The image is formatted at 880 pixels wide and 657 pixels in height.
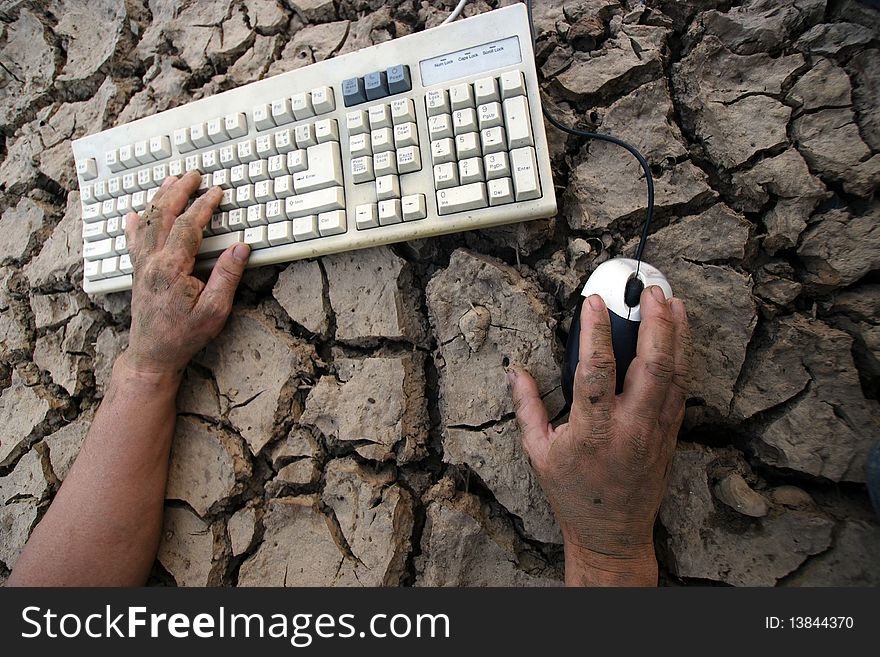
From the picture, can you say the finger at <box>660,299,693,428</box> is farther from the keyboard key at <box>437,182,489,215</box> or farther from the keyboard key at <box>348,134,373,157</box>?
the keyboard key at <box>348,134,373,157</box>

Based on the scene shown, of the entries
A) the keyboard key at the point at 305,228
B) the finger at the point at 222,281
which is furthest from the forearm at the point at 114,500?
the keyboard key at the point at 305,228

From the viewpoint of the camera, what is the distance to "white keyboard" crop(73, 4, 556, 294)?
0.85 meters

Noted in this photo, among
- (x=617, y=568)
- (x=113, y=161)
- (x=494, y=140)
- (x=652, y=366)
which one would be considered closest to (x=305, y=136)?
(x=494, y=140)

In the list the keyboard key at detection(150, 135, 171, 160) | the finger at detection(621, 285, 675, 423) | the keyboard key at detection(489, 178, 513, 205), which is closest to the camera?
the finger at detection(621, 285, 675, 423)

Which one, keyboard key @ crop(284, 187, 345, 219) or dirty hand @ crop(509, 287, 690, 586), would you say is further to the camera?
keyboard key @ crop(284, 187, 345, 219)

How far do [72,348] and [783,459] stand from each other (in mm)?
1477

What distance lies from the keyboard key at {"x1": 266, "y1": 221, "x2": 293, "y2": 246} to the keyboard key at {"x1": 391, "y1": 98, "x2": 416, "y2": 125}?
10.9 inches

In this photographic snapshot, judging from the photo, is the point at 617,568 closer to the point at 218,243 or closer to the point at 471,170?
the point at 471,170

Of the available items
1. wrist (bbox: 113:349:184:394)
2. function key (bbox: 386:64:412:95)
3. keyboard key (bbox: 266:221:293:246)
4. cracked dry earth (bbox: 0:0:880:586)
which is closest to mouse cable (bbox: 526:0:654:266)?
cracked dry earth (bbox: 0:0:880:586)

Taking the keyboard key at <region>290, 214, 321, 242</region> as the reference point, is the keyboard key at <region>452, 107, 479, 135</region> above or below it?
above

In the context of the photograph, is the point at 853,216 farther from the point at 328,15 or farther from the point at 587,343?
the point at 328,15

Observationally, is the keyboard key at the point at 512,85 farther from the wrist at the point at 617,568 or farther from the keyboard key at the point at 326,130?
the wrist at the point at 617,568

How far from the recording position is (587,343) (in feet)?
2.49
